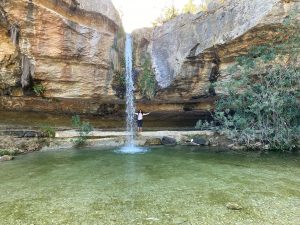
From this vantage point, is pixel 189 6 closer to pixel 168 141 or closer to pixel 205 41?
pixel 205 41

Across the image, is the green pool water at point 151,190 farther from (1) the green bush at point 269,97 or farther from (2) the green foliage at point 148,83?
(2) the green foliage at point 148,83

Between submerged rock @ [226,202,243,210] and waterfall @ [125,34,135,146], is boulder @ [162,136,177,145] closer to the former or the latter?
waterfall @ [125,34,135,146]

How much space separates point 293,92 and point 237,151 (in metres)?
4.16

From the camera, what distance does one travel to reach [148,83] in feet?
59.2

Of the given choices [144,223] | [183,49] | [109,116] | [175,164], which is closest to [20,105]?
[109,116]

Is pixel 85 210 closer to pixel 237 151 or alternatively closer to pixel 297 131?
pixel 237 151

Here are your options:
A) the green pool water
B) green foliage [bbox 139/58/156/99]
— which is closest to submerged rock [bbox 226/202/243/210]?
the green pool water

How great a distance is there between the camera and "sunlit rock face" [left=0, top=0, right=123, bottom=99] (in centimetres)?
1469

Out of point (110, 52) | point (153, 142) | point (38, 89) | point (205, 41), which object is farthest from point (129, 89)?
point (205, 41)

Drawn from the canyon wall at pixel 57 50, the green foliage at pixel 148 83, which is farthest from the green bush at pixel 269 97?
the canyon wall at pixel 57 50

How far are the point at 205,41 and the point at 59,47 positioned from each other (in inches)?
310

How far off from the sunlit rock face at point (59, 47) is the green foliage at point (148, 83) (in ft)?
6.08

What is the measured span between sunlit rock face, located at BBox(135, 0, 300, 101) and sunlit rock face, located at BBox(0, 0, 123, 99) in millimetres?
3010

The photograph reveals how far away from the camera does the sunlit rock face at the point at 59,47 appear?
14688 mm
